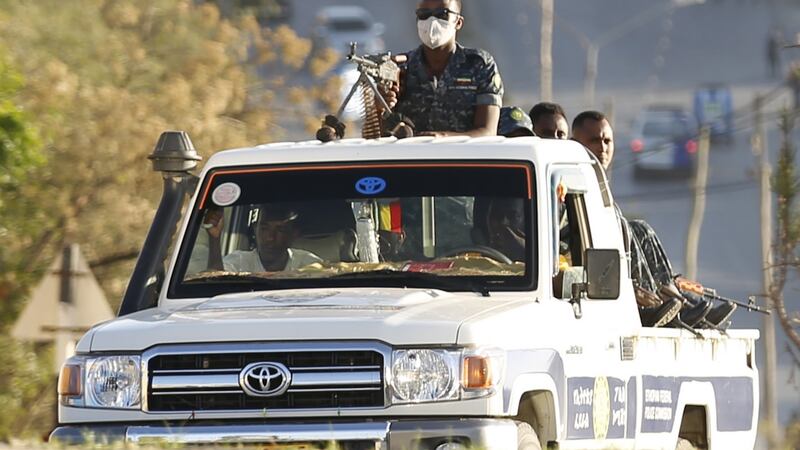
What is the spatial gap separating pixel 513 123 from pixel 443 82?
1.57 feet

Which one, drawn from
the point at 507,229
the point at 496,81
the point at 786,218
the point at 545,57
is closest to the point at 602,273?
the point at 507,229

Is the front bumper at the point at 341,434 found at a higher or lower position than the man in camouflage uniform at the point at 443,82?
lower

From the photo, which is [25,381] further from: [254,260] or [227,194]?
[254,260]

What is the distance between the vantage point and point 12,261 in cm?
2383

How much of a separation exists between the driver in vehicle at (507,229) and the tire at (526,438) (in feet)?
3.19

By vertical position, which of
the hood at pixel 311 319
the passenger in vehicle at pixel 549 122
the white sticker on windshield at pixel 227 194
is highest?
the passenger in vehicle at pixel 549 122

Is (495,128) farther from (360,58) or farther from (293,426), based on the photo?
(293,426)

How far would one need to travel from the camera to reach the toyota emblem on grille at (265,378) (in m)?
8.15

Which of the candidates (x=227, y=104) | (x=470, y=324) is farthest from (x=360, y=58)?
(x=227, y=104)

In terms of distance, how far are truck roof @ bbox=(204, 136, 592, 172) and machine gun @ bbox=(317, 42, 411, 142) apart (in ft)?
2.01

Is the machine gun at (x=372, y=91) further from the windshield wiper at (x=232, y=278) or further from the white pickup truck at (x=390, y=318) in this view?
the windshield wiper at (x=232, y=278)

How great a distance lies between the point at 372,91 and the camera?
10734 millimetres

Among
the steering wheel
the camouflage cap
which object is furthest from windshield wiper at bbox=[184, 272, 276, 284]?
the camouflage cap

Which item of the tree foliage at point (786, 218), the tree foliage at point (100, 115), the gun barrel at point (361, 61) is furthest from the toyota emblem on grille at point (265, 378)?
the tree foliage at point (100, 115)
